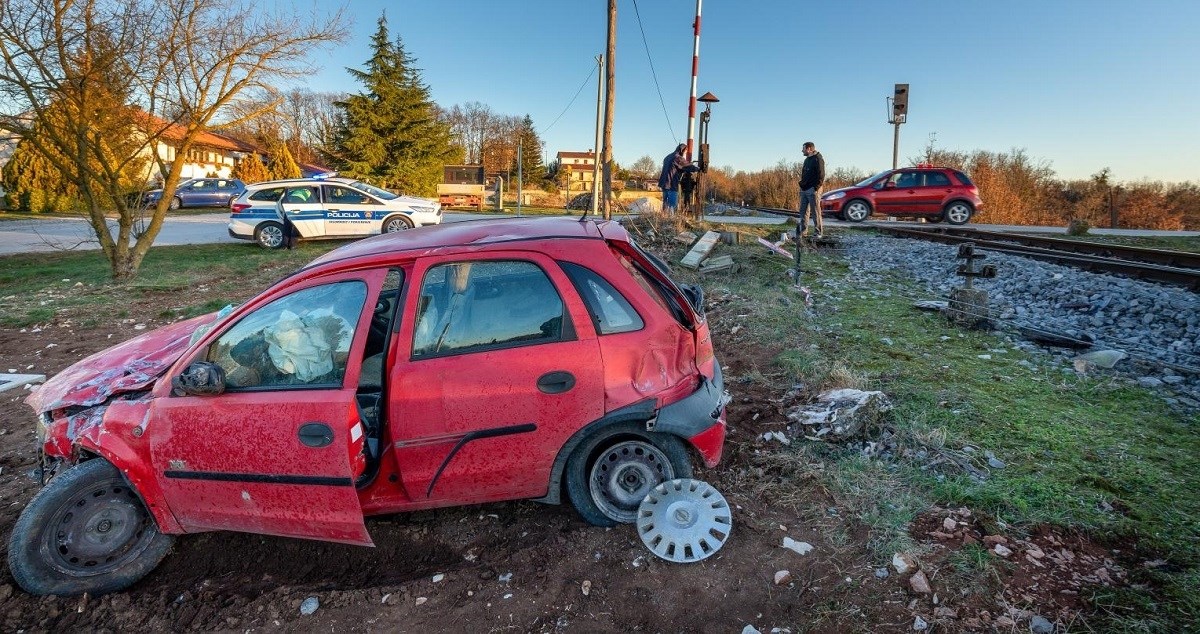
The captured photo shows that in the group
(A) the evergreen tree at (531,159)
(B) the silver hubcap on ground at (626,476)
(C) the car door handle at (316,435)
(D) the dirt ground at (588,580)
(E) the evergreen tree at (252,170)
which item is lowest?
(D) the dirt ground at (588,580)

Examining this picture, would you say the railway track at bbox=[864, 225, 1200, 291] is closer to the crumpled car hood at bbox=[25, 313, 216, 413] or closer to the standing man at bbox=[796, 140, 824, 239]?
the standing man at bbox=[796, 140, 824, 239]

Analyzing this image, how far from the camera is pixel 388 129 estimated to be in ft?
124

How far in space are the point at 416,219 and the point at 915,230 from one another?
12493mm

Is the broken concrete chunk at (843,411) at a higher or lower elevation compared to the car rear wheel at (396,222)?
lower

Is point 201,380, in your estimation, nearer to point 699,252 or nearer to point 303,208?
point 699,252

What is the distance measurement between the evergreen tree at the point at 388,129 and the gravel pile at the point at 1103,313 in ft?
108

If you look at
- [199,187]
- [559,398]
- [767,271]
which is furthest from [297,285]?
[199,187]

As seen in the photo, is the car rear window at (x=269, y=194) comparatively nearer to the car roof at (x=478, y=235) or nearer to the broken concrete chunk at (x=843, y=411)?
the car roof at (x=478, y=235)

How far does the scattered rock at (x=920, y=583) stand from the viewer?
8.46 ft

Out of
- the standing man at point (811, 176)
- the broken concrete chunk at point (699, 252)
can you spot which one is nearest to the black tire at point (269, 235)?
the broken concrete chunk at point (699, 252)

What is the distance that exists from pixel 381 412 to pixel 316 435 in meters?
0.32

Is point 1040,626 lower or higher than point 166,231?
lower

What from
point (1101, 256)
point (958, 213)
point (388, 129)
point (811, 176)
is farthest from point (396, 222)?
point (388, 129)

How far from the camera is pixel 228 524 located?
299 centimetres
